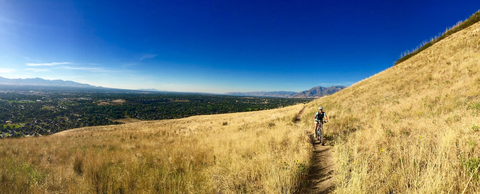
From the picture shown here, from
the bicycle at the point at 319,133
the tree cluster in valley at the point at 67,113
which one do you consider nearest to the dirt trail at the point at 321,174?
the bicycle at the point at 319,133

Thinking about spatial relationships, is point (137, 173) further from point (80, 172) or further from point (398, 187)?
point (398, 187)

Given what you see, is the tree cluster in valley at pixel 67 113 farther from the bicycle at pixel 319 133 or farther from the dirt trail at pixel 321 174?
the bicycle at pixel 319 133

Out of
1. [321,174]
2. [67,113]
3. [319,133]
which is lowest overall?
[67,113]

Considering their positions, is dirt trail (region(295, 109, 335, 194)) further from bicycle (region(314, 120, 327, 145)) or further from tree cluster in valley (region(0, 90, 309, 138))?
tree cluster in valley (region(0, 90, 309, 138))

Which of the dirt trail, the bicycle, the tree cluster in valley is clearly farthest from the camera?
the tree cluster in valley

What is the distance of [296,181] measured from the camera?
→ 3975mm

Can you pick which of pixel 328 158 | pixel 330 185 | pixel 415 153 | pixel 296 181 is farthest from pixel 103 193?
pixel 415 153

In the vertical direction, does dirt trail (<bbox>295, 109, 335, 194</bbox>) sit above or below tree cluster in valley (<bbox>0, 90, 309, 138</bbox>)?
above

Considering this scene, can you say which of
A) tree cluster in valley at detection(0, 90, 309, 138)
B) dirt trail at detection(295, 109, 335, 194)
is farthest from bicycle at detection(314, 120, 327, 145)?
tree cluster in valley at detection(0, 90, 309, 138)

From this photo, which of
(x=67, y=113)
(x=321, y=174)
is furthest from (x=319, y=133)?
(x=67, y=113)

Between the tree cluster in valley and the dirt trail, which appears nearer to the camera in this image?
the dirt trail

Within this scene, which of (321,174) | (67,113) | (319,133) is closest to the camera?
(321,174)

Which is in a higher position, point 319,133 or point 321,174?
point 319,133

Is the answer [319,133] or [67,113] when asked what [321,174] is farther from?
[67,113]
